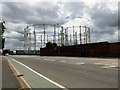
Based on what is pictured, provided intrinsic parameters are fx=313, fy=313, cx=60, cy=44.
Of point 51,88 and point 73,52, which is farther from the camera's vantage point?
point 73,52

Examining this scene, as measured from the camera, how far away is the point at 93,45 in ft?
232

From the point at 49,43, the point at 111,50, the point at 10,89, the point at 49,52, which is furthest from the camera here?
the point at 49,43

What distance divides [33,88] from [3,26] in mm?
74026

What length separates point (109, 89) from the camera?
12.9m

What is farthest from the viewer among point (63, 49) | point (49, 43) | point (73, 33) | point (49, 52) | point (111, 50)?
point (49, 43)

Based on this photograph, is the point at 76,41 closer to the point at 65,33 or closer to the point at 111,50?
the point at 65,33

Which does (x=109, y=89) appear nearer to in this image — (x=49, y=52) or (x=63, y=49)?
(x=63, y=49)

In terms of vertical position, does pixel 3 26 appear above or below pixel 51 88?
above

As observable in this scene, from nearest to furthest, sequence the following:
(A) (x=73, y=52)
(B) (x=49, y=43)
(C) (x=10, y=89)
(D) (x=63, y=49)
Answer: (C) (x=10, y=89) → (A) (x=73, y=52) → (D) (x=63, y=49) → (B) (x=49, y=43)

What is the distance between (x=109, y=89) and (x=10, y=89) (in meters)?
4.33

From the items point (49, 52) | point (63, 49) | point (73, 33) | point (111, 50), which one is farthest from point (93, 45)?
point (73, 33)

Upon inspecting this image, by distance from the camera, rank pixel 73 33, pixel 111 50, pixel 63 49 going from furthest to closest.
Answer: pixel 73 33 < pixel 63 49 < pixel 111 50

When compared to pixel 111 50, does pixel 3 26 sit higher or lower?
higher

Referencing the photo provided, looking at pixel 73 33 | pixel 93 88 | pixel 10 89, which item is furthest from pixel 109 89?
pixel 73 33
